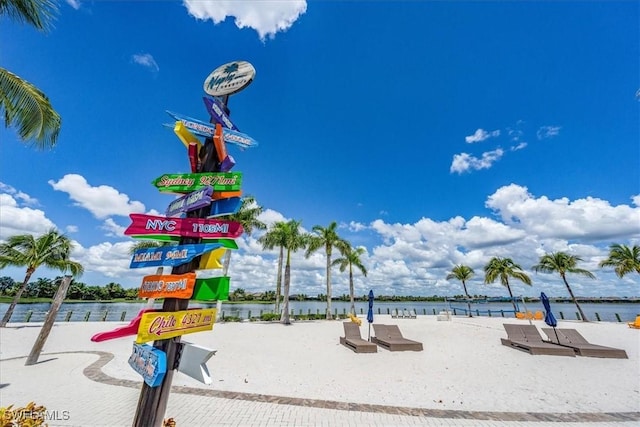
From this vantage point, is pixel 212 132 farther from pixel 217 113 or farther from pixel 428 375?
pixel 428 375

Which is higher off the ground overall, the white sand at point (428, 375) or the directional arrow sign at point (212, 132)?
the directional arrow sign at point (212, 132)

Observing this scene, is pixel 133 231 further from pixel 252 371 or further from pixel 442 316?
pixel 442 316

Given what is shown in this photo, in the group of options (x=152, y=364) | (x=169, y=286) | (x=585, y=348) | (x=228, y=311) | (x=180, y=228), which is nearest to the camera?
(x=152, y=364)

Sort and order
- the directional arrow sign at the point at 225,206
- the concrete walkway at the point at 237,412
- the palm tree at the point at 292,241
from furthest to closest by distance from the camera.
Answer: the palm tree at the point at 292,241 → the concrete walkway at the point at 237,412 → the directional arrow sign at the point at 225,206

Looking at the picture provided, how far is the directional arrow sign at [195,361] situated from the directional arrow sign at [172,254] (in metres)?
1.06

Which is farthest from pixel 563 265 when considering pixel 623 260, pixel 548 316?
pixel 548 316

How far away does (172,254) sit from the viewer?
348cm

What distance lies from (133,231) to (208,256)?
0.95 meters

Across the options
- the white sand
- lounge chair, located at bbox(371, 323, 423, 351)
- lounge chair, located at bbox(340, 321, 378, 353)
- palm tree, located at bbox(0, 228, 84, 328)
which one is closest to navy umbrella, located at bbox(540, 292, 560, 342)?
the white sand

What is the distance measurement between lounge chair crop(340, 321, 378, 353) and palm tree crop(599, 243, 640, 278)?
28956 millimetres

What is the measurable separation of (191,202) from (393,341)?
1185cm

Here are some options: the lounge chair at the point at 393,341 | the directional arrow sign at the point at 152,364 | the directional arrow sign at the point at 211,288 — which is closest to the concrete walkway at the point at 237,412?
the directional arrow sign at the point at 152,364

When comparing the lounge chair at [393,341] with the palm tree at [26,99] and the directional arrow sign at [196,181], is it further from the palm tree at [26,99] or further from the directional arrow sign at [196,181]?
the palm tree at [26,99]

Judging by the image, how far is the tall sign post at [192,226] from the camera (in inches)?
126
